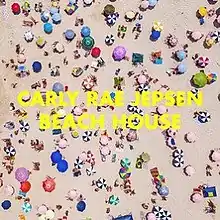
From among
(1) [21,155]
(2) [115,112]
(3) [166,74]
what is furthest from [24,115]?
(3) [166,74]

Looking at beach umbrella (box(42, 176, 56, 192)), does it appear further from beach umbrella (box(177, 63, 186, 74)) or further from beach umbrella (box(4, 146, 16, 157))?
beach umbrella (box(177, 63, 186, 74))

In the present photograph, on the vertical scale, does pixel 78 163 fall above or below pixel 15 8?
below

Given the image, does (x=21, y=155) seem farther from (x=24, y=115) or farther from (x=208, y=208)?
(x=208, y=208)

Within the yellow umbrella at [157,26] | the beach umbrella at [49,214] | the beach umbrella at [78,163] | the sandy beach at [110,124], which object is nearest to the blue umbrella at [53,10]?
the sandy beach at [110,124]

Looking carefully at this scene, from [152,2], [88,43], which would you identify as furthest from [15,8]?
[152,2]

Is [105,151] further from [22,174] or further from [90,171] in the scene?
[22,174]

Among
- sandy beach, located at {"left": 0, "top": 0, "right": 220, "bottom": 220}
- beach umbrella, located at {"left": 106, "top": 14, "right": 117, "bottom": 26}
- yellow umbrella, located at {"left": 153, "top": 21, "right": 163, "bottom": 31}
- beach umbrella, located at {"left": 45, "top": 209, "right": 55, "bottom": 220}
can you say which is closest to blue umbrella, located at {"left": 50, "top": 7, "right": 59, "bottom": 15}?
sandy beach, located at {"left": 0, "top": 0, "right": 220, "bottom": 220}
